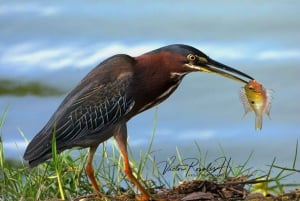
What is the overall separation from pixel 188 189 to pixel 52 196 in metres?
0.82

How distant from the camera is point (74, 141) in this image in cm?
498

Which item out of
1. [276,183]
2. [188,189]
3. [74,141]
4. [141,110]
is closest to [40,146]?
[74,141]

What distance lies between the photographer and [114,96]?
496cm

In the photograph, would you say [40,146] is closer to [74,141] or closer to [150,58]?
[74,141]

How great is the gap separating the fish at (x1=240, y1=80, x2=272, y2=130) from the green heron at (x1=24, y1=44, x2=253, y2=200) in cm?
15

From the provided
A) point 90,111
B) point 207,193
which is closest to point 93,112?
point 90,111

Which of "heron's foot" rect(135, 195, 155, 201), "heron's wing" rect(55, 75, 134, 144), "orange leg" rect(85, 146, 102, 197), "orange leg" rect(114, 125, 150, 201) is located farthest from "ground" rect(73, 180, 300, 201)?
"heron's wing" rect(55, 75, 134, 144)

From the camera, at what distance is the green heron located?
4.94m

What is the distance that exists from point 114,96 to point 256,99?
2.74 feet

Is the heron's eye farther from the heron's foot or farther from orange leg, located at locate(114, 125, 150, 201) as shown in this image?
the heron's foot

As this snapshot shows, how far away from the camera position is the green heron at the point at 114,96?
4941mm

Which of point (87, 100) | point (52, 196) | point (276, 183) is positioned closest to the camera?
point (276, 183)

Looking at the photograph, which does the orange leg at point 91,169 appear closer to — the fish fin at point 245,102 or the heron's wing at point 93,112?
the heron's wing at point 93,112

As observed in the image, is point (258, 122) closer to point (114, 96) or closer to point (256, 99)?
point (256, 99)
